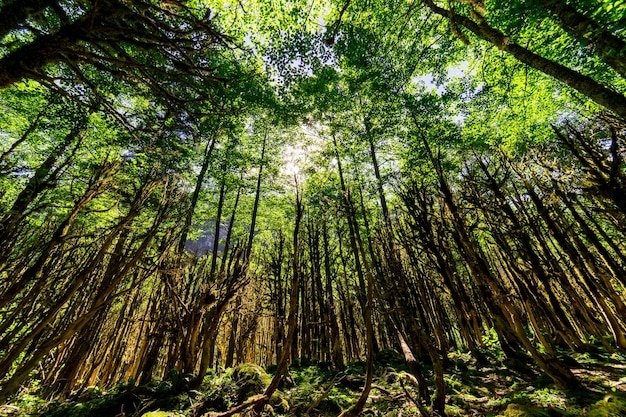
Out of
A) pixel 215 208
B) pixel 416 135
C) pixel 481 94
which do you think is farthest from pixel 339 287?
pixel 481 94

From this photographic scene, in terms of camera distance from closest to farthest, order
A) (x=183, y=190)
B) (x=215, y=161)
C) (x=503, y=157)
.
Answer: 1. (x=183, y=190)
2. (x=503, y=157)
3. (x=215, y=161)

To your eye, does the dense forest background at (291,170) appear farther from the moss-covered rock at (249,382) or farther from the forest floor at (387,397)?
the moss-covered rock at (249,382)

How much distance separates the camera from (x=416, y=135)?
11938 millimetres

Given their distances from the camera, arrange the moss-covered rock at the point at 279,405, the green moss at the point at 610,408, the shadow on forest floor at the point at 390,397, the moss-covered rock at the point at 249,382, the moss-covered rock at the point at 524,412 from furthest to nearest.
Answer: the moss-covered rock at the point at 249,382, the moss-covered rock at the point at 279,405, the shadow on forest floor at the point at 390,397, the moss-covered rock at the point at 524,412, the green moss at the point at 610,408

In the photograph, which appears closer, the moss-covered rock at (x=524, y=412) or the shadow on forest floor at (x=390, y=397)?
the moss-covered rock at (x=524, y=412)

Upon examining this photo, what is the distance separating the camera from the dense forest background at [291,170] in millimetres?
2213

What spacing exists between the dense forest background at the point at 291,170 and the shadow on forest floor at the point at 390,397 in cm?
42

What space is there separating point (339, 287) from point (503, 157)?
432 inches

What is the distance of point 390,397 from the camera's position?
4227 mm

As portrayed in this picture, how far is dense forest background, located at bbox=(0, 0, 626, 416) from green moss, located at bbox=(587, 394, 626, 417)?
91 centimetres

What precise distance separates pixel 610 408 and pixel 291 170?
4.73 meters

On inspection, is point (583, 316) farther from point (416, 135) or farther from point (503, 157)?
point (416, 135)

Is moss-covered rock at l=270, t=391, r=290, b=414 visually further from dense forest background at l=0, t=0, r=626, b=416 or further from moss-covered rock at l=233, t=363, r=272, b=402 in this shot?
dense forest background at l=0, t=0, r=626, b=416

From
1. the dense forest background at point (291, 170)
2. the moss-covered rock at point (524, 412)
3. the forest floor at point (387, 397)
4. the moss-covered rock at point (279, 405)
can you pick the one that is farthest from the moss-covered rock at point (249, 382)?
the moss-covered rock at point (524, 412)
